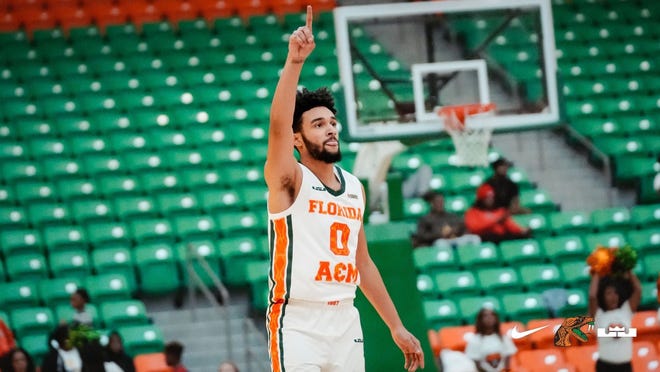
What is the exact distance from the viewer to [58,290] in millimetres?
10703

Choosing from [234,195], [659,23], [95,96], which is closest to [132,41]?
[95,96]

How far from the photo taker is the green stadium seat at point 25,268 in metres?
11.0

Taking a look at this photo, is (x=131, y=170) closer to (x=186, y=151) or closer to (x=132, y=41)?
(x=186, y=151)

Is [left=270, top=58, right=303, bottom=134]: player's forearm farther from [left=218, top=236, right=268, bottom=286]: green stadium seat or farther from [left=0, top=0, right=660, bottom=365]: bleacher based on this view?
[left=218, top=236, right=268, bottom=286]: green stadium seat

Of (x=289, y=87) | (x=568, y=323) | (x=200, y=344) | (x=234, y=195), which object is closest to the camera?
(x=289, y=87)

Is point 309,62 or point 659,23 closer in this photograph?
point 309,62

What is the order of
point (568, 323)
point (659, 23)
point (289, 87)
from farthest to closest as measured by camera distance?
point (659, 23), point (568, 323), point (289, 87)

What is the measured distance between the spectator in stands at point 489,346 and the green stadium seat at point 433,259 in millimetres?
2138

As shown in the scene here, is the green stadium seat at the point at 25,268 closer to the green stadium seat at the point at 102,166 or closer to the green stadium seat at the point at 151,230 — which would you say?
the green stadium seat at the point at 151,230

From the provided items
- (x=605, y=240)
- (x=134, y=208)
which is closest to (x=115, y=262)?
(x=134, y=208)

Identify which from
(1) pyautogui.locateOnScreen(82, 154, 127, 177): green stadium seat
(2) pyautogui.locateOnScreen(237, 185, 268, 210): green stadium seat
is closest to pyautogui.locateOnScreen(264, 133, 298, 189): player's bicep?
(2) pyautogui.locateOnScreen(237, 185, 268, 210): green stadium seat

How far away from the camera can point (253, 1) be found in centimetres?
1588

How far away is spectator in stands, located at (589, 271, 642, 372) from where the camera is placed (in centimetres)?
842

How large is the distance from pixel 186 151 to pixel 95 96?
1.84 meters
